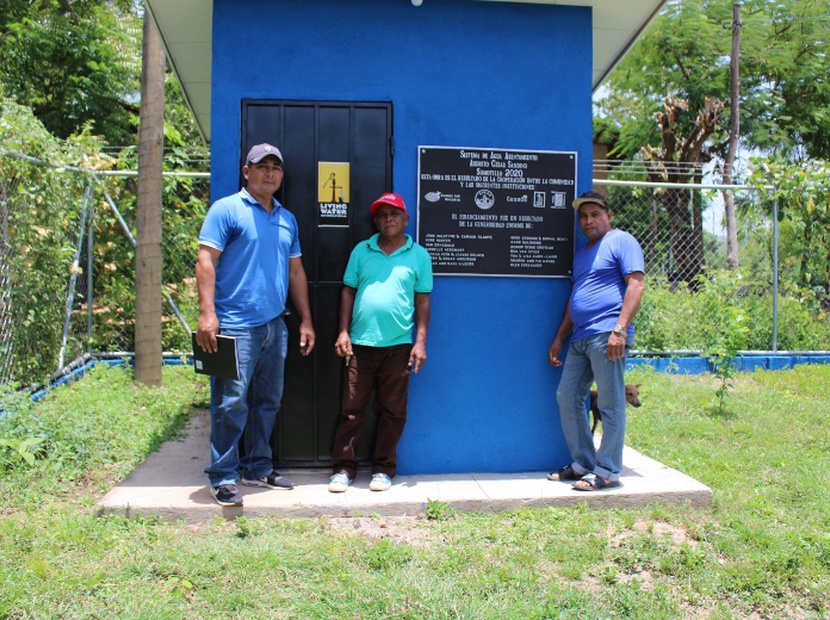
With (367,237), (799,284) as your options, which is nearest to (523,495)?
(367,237)

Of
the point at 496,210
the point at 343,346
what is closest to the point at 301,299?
the point at 343,346

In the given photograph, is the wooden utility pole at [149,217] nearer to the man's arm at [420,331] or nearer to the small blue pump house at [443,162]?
the small blue pump house at [443,162]

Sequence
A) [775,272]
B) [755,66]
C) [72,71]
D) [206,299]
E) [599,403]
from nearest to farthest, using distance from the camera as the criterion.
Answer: [206,299] < [599,403] < [775,272] < [72,71] < [755,66]

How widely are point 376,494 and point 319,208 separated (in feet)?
5.99

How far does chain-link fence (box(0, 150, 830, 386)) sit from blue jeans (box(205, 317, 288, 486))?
282cm

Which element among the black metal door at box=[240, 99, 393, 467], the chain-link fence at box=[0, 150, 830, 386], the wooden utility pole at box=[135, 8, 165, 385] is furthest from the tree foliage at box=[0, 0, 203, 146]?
the black metal door at box=[240, 99, 393, 467]

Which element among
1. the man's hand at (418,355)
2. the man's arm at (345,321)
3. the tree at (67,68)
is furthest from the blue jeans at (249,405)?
the tree at (67,68)

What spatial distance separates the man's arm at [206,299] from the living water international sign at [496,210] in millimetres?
1384

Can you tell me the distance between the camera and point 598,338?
4.58m

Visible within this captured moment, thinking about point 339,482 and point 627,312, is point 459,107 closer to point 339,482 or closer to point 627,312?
point 627,312

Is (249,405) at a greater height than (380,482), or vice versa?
(249,405)

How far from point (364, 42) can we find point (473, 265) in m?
1.60

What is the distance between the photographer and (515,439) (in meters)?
4.98

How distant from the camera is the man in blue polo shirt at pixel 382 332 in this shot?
4.52 meters
